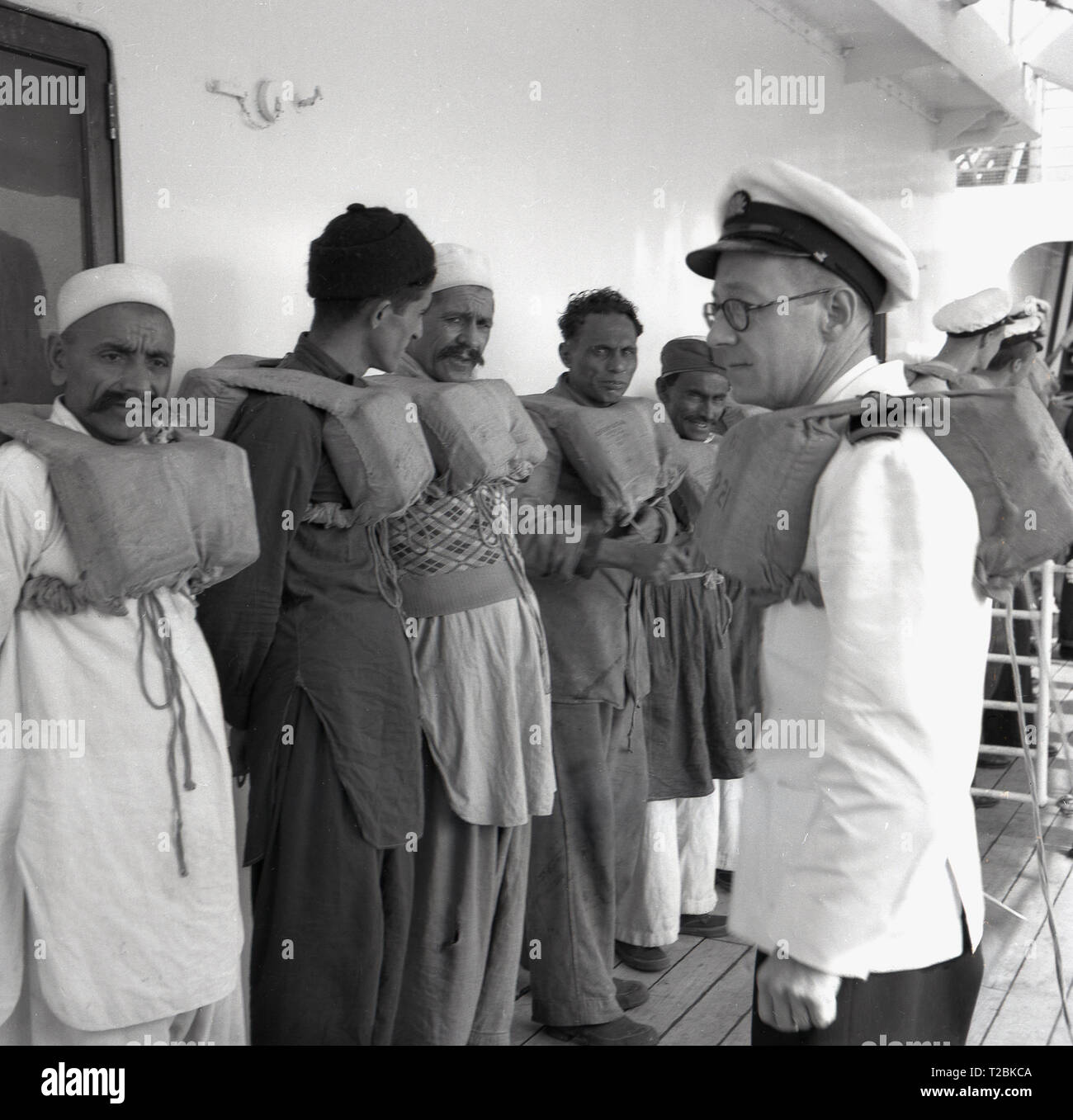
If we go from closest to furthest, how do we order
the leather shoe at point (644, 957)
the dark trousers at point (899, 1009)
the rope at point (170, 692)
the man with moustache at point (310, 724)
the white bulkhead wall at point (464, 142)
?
the dark trousers at point (899, 1009) → the rope at point (170, 692) → the man with moustache at point (310, 724) → the white bulkhead wall at point (464, 142) → the leather shoe at point (644, 957)

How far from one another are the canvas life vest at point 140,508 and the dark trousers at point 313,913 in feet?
1.32

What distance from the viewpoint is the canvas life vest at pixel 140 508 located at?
1.89 metres

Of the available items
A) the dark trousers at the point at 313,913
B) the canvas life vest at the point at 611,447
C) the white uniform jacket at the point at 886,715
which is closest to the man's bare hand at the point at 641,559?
the canvas life vest at the point at 611,447

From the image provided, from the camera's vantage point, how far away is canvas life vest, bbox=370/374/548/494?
257 cm

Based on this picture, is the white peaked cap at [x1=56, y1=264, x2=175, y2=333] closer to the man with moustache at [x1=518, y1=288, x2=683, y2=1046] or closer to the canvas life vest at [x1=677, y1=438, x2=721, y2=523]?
the man with moustache at [x1=518, y1=288, x2=683, y2=1046]

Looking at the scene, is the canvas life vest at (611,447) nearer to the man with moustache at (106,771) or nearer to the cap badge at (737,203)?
the man with moustache at (106,771)

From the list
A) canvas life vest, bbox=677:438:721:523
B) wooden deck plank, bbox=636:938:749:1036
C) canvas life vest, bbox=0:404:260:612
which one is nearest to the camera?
canvas life vest, bbox=0:404:260:612

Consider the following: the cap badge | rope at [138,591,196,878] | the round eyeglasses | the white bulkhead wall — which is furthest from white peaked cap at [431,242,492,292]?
the round eyeglasses

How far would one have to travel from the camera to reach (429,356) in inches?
116

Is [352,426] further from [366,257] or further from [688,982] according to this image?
[688,982]

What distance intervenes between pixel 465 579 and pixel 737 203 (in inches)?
45.4

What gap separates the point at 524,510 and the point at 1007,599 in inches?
61.7

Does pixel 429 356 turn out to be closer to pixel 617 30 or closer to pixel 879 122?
pixel 617 30

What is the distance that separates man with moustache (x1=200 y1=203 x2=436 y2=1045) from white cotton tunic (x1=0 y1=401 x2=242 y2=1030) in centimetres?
25
